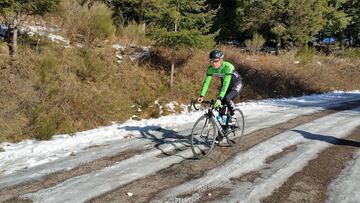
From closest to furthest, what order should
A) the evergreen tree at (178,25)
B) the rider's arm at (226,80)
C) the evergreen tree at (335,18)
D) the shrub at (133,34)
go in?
1. the rider's arm at (226,80)
2. the evergreen tree at (178,25)
3. the shrub at (133,34)
4. the evergreen tree at (335,18)

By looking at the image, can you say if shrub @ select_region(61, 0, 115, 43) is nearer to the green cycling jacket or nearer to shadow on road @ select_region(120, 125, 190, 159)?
shadow on road @ select_region(120, 125, 190, 159)

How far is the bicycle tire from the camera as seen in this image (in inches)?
383

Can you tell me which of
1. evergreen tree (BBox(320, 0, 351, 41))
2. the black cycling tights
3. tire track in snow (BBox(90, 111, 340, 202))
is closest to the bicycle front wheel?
tire track in snow (BBox(90, 111, 340, 202))

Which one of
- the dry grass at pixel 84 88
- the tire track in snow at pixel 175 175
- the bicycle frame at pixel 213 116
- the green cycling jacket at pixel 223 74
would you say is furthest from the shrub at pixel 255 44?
the green cycling jacket at pixel 223 74

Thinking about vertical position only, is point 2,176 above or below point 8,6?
below

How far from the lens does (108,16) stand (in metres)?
17.3

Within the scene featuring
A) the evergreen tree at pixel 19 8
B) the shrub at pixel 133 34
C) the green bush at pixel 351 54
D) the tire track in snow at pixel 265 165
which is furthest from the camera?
the green bush at pixel 351 54

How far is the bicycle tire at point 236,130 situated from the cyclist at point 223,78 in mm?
330

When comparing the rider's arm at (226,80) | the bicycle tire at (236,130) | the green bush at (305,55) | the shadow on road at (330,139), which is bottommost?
the shadow on road at (330,139)

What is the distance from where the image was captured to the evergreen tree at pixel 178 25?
14938mm

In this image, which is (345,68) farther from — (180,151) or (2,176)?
(2,176)

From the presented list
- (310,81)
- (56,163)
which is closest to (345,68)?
(310,81)

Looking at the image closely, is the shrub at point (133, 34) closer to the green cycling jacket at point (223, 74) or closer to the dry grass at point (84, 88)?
the dry grass at point (84, 88)

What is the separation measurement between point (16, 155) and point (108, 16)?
32.0 feet
